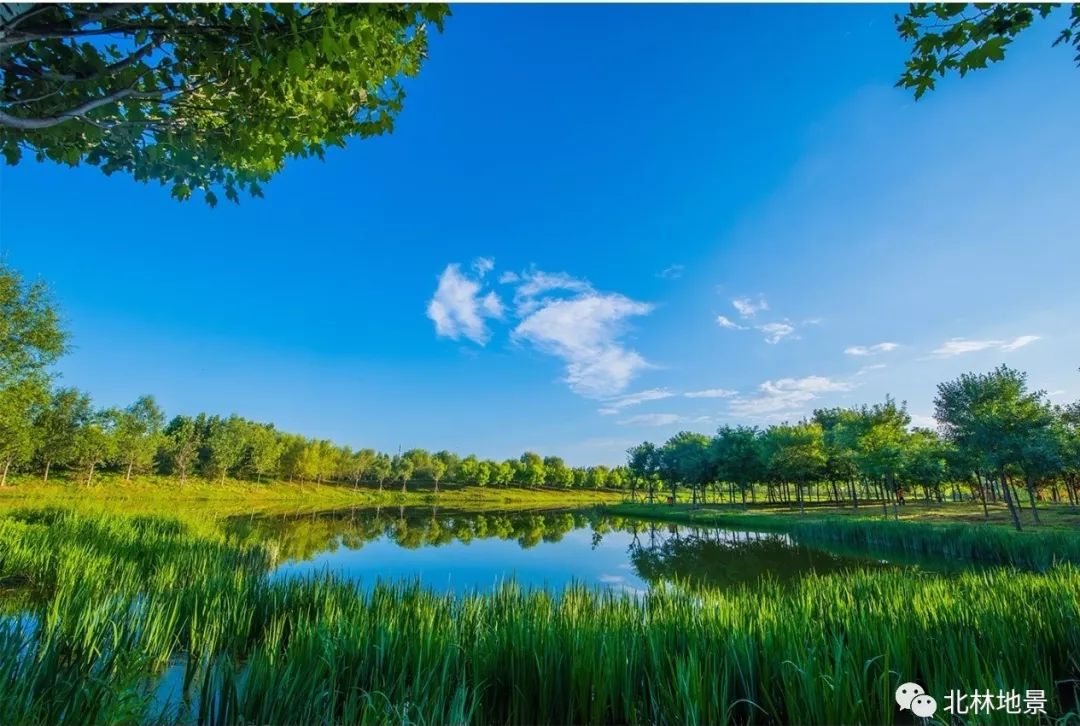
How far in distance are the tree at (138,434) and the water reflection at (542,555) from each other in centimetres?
3083

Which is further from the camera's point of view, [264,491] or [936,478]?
[264,491]

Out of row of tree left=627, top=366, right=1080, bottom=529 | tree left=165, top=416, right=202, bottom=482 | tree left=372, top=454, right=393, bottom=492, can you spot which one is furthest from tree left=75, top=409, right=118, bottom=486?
row of tree left=627, top=366, right=1080, bottom=529

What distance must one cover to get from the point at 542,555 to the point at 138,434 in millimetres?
49418

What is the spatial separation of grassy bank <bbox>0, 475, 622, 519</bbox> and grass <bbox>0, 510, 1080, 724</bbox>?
20.7 metres

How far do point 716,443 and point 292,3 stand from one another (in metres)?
42.5

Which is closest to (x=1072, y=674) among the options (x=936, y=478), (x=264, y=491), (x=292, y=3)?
(x=292, y=3)

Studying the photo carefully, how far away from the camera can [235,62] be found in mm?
3016

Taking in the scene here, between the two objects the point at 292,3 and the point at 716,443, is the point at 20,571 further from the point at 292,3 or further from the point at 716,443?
the point at 716,443

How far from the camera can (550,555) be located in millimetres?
19312

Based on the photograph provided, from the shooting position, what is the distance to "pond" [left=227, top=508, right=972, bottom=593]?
43.2 ft

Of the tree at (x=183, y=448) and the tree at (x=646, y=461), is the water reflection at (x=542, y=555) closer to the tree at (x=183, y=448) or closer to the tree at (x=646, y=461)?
the tree at (x=646, y=461)

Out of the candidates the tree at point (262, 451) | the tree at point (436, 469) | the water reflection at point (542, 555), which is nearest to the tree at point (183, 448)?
the tree at point (262, 451)

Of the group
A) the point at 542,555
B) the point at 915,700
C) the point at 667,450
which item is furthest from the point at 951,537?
the point at 667,450

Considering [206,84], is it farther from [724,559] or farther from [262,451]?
[262,451]
